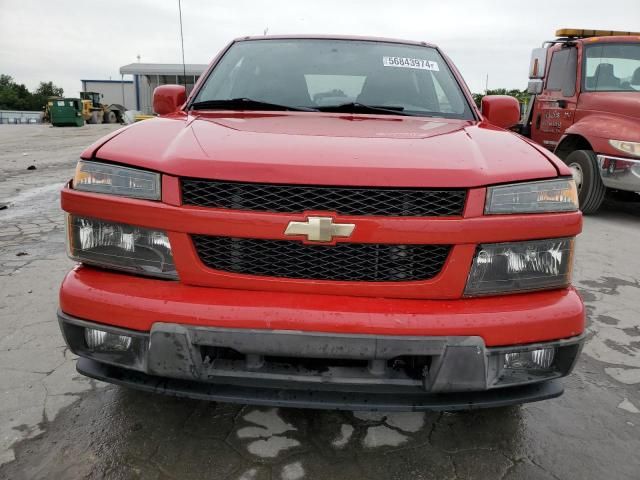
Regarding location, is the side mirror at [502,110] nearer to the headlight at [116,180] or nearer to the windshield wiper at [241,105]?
the windshield wiper at [241,105]

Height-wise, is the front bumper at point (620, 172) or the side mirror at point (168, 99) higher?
the side mirror at point (168, 99)

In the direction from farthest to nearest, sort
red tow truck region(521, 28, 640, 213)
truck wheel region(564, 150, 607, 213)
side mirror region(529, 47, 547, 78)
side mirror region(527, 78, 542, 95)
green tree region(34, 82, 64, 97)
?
green tree region(34, 82, 64, 97), side mirror region(527, 78, 542, 95), side mirror region(529, 47, 547, 78), truck wheel region(564, 150, 607, 213), red tow truck region(521, 28, 640, 213)

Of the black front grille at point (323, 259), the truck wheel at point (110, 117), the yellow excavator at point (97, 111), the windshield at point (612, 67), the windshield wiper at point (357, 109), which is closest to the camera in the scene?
the black front grille at point (323, 259)

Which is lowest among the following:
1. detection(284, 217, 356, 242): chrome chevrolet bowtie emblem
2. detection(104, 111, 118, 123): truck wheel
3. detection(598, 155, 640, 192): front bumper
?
detection(598, 155, 640, 192): front bumper

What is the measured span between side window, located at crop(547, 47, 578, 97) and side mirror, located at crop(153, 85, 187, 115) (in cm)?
551

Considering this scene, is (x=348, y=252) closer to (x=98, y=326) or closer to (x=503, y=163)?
(x=503, y=163)

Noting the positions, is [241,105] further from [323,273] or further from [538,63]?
[538,63]

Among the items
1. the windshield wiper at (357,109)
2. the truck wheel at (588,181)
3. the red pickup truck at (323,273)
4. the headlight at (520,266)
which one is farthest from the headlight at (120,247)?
the truck wheel at (588,181)

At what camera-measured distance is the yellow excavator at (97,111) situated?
32.2 meters

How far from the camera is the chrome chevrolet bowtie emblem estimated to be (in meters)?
1.57

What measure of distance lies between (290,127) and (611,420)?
1.78 m

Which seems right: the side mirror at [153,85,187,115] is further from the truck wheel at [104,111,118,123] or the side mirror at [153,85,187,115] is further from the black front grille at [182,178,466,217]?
the truck wheel at [104,111,118,123]

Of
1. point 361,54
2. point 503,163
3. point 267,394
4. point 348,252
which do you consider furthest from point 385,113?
point 267,394

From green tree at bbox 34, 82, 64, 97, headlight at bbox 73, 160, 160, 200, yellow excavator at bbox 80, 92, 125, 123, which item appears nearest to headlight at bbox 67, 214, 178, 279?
headlight at bbox 73, 160, 160, 200
